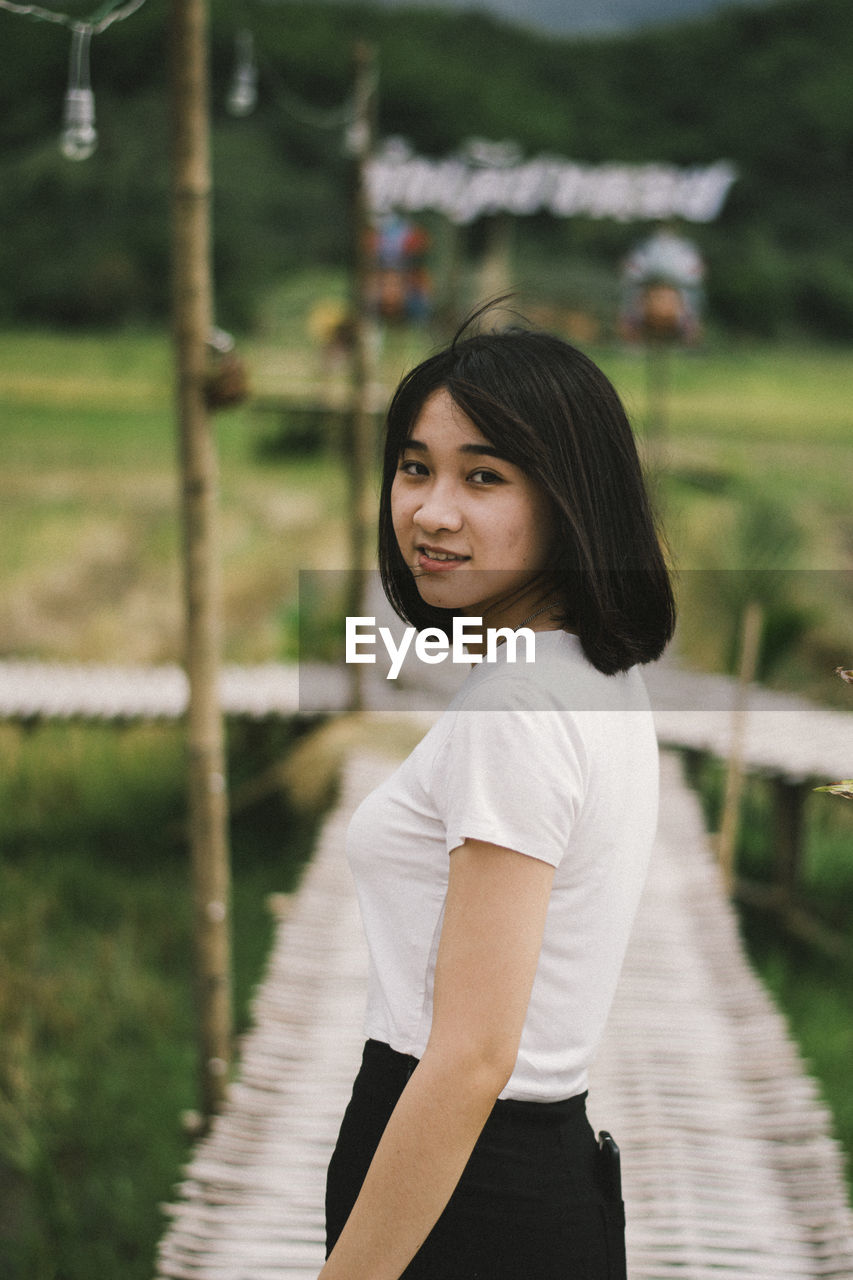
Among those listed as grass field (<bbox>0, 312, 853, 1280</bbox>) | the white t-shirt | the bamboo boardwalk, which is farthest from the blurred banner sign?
the white t-shirt

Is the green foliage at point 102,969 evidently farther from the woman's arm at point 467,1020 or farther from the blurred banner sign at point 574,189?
the blurred banner sign at point 574,189

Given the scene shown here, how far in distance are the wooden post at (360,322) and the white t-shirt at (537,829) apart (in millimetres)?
4113

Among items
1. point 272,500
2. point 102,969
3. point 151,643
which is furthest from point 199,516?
point 272,500

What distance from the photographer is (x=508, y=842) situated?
87 cm

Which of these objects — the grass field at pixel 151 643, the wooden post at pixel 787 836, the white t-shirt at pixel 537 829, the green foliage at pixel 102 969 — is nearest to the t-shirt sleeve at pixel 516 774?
the white t-shirt at pixel 537 829

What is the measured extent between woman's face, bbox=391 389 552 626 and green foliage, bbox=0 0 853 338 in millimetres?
10584

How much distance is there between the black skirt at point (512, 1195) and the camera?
1.03 metres

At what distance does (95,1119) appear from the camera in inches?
136

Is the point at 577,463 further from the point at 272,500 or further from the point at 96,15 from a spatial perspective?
the point at 272,500

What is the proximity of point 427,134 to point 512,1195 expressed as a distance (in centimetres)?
1859

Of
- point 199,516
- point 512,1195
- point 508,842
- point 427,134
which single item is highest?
point 427,134

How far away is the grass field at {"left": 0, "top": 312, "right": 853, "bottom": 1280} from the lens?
135 inches

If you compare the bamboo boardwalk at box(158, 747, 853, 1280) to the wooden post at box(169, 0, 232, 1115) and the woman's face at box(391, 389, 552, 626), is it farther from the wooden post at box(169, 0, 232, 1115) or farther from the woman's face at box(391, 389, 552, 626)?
the woman's face at box(391, 389, 552, 626)

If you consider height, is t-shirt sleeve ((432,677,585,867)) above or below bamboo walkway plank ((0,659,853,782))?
above
